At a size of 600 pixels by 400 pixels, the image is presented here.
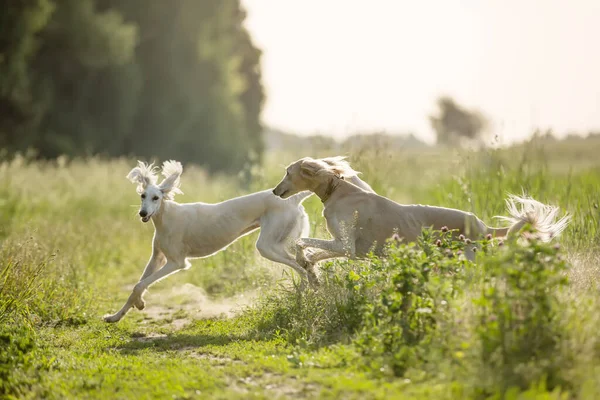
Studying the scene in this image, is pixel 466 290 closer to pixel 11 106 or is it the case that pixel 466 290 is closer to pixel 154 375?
pixel 154 375

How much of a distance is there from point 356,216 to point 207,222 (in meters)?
2.29

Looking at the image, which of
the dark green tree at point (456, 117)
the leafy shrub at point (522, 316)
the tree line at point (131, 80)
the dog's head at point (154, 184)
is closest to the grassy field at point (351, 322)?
the leafy shrub at point (522, 316)

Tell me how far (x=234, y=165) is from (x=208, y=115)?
2.64 m

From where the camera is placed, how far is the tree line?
2238cm

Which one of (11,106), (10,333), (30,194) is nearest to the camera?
(10,333)

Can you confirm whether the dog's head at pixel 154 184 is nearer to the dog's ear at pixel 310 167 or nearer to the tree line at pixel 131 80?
the dog's ear at pixel 310 167

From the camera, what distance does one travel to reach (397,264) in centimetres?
580

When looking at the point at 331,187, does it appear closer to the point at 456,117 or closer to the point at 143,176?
the point at 143,176

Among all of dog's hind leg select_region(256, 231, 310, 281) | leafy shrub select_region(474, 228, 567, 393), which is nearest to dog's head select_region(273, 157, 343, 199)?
dog's hind leg select_region(256, 231, 310, 281)

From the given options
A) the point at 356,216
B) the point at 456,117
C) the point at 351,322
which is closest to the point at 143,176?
the point at 356,216

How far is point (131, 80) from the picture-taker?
28.0 metres

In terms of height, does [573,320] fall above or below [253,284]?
above

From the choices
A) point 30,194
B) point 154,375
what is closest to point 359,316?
point 154,375

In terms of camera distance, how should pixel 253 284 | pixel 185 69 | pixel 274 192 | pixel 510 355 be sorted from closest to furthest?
pixel 510 355 < pixel 274 192 < pixel 253 284 < pixel 185 69
